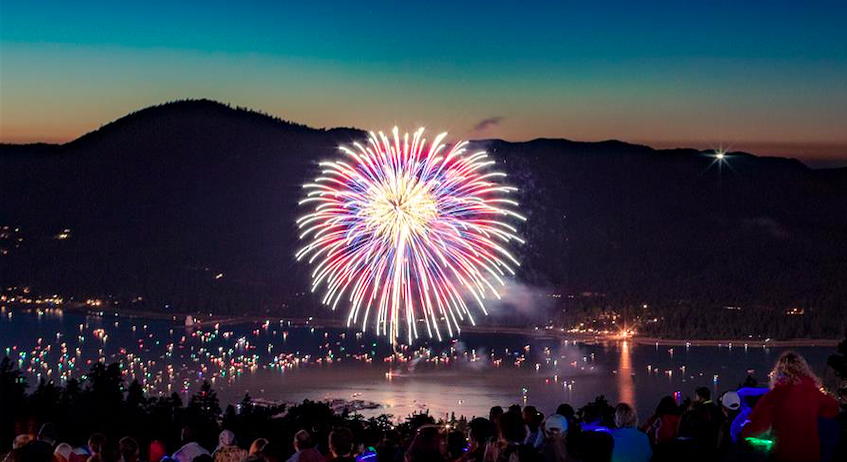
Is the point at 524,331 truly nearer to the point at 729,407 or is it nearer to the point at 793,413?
the point at 729,407

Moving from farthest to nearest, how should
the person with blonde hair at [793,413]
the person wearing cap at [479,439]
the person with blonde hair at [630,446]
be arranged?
the person wearing cap at [479,439]
the person with blonde hair at [630,446]
the person with blonde hair at [793,413]

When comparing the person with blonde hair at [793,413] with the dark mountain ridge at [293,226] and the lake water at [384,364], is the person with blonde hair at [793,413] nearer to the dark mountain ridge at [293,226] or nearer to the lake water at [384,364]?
the lake water at [384,364]

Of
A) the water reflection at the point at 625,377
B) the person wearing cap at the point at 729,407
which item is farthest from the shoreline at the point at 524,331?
the person wearing cap at the point at 729,407

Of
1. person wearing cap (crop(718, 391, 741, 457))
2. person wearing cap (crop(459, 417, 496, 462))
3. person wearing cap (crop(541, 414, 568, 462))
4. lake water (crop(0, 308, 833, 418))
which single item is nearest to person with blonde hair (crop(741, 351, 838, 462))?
person wearing cap (crop(541, 414, 568, 462))

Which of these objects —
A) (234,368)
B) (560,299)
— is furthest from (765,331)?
(234,368)

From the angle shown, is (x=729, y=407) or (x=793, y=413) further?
(x=729, y=407)

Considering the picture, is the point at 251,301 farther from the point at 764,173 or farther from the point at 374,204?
the point at 374,204

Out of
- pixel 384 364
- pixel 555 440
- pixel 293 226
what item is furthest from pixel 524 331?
pixel 555 440
